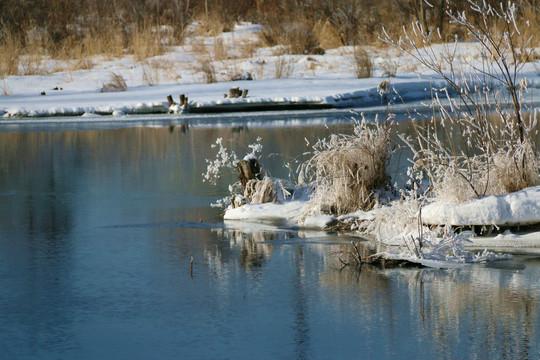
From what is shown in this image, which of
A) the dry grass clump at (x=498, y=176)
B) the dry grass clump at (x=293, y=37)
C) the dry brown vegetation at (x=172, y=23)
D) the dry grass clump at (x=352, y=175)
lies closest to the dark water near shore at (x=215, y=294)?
the dry grass clump at (x=352, y=175)

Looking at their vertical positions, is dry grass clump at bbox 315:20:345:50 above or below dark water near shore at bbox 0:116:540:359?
above

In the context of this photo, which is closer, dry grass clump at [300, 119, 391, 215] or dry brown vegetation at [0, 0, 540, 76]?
dry grass clump at [300, 119, 391, 215]

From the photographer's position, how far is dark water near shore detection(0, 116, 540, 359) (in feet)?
14.8

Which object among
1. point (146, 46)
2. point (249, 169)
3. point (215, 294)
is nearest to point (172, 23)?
point (146, 46)

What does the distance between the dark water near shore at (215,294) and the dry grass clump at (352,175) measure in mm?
613

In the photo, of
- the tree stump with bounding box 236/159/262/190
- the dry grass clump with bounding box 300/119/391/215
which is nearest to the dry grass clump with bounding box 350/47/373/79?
the tree stump with bounding box 236/159/262/190

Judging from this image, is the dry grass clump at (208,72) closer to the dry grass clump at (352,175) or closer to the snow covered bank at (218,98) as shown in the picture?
the snow covered bank at (218,98)

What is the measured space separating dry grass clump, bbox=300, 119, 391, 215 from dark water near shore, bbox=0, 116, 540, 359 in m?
0.61

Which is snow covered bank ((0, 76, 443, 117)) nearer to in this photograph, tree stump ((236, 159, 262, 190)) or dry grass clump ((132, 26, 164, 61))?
dry grass clump ((132, 26, 164, 61))

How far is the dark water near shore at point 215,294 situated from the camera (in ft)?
14.8

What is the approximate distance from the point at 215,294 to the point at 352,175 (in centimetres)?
276

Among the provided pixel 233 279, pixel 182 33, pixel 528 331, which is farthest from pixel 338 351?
pixel 182 33

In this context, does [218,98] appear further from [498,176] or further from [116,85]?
[498,176]

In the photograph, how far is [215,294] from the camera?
18.1ft
